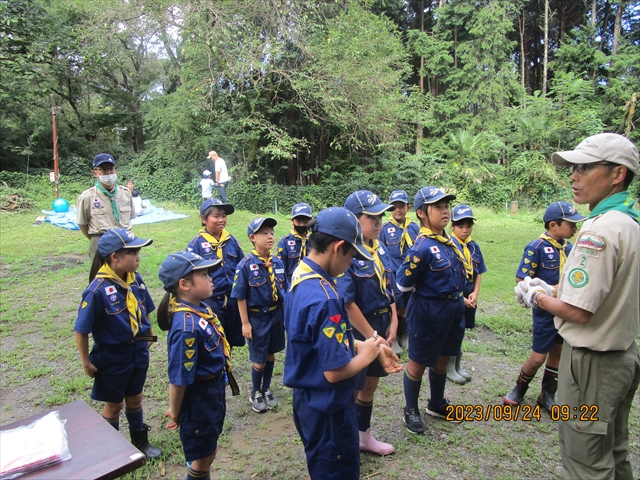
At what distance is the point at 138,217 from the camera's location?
1416 cm

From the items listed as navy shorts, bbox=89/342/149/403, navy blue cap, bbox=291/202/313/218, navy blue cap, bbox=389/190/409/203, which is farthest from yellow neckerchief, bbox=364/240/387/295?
navy blue cap, bbox=389/190/409/203

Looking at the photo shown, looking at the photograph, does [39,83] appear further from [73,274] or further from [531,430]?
[531,430]

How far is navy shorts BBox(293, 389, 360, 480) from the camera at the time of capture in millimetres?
2092

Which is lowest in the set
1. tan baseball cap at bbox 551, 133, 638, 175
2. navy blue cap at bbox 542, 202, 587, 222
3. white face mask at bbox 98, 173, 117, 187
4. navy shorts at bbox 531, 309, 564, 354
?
navy shorts at bbox 531, 309, 564, 354

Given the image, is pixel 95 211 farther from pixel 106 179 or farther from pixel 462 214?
pixel 462 214

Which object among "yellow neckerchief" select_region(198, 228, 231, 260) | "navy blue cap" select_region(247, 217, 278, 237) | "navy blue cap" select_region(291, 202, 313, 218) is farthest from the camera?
"navy blue cap" select_region(291, 202, 313, 218)

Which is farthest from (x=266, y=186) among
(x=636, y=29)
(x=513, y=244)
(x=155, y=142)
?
(x=636, y=29)

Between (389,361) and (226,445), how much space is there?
1.99m

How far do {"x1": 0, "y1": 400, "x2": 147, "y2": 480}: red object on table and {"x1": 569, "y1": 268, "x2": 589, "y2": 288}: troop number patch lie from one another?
222 centimetres

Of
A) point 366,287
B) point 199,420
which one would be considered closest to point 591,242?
point 366,287

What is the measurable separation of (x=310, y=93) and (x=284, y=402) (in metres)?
14.2

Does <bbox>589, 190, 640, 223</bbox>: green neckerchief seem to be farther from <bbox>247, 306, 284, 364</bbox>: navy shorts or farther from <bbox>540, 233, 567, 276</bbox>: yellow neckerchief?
<bbox>247, 306, 284, 364</bbox>: navy shorts

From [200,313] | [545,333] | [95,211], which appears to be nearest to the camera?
[200,313]

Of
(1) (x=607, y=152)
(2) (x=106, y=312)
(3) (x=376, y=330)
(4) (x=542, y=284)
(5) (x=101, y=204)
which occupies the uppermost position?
(1) (x=607, y=152)
